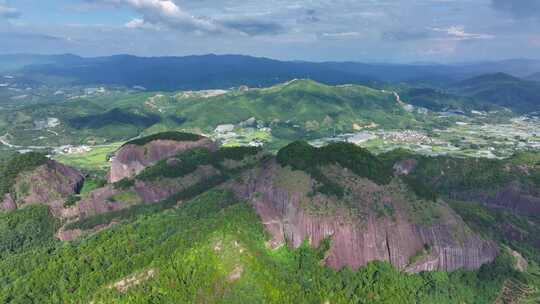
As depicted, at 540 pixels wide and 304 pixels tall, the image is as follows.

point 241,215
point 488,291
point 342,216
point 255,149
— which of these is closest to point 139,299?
point 241,215

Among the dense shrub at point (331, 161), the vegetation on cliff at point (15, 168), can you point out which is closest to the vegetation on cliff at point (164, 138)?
the vegetation on cliff at point (15, 168)

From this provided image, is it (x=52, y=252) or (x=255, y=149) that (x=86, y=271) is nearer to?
(x=52, y=252)

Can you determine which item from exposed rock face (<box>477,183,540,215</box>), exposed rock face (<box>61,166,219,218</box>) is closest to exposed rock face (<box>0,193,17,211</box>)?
exposed rock face (<box>61,166,219,218</box>)

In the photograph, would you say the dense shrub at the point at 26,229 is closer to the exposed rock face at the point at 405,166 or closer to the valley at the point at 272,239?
the valley at the point at 272,239

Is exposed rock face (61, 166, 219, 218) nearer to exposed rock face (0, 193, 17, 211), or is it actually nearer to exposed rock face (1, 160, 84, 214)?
exposed rock face (1, 160, 84, 214)

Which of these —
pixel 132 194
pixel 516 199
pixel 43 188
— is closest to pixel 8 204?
pixel 43 188

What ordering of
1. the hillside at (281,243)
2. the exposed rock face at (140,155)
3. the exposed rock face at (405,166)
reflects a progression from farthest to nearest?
the exposed rock face at (405,166)
the exposed rock face at (140,155)
the hillside at (281,243)
